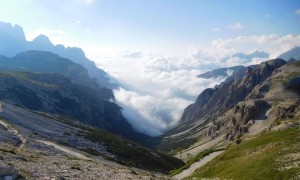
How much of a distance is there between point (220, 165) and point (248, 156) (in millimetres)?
6250

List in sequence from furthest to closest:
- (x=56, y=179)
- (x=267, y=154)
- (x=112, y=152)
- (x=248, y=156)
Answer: (x=112, y=152) < (x=248, y=156) < (x=267, y=154) < (x=56, y=179)

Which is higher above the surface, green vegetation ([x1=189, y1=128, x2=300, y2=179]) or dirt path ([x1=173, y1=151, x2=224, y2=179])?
green vegetation ([x1=189, y1=128, x2=300, y2=179])

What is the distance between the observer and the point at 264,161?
1898 inches

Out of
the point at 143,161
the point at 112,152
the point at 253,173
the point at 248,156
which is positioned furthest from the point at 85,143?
the point at 253,173

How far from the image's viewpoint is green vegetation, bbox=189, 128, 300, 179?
4341 centimetres

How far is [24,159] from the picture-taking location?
159 feet

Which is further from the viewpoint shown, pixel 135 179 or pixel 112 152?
pixel 112 152

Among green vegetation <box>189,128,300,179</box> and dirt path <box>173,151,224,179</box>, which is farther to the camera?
dirt path <box>173,151,224,179</box>

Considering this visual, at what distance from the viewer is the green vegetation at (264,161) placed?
1709 inches

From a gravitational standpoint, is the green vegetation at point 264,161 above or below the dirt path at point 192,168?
above

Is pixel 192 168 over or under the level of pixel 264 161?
under

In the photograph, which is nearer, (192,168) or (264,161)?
(264,161)

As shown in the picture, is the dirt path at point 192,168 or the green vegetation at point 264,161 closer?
the green vegetation at point 264,161

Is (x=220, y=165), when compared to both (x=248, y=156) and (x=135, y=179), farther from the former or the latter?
(x=135, y=179)
